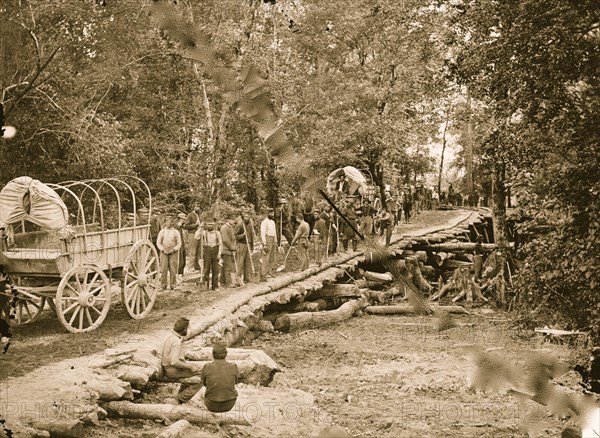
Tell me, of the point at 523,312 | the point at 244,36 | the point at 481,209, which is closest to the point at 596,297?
the point at 523,312

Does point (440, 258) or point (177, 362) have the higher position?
point (177, 362)

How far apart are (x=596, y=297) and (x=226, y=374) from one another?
4.77 m

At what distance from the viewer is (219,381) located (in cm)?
706

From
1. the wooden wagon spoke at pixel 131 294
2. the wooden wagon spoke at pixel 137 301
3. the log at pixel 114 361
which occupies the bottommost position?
the log at pixel 114 361

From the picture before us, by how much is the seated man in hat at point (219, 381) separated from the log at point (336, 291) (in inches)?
447

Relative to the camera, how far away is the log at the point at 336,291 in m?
18.6

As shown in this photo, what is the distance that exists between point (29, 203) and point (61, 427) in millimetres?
4236

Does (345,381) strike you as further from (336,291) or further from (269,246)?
(336,291)

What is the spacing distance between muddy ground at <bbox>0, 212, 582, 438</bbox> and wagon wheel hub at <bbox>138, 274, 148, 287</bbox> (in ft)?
2.20

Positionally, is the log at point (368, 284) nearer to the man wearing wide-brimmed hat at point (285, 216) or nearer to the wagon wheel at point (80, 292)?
the man wearing wide-brimmed hat at point (285, 216)

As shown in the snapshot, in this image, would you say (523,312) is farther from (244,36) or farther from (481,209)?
(481,209)

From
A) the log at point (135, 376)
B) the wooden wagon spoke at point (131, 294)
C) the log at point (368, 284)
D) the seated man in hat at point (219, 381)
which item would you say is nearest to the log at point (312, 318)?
the log at point (368, 284)

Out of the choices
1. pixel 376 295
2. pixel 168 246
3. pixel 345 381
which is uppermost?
pixel 168 246

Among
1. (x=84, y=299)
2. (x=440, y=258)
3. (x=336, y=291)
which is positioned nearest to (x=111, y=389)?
(x=84, y=299)
